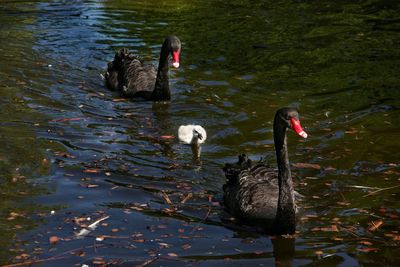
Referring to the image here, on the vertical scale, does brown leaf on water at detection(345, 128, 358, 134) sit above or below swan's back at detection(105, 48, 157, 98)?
below

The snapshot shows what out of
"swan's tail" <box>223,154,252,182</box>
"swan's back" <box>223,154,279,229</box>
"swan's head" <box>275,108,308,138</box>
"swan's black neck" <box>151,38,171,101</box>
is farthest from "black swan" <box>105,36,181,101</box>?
"swan's head" <box>275,108,308,138</box>

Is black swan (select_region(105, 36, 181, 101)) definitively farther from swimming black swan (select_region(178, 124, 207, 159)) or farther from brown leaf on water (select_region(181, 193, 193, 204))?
brown leaf on water (select_region(181, 193, 193, 204))

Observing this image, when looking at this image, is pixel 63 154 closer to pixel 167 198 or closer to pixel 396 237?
pixel 167 198

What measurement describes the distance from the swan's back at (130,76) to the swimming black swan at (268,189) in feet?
14.1

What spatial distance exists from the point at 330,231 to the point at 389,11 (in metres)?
11.1

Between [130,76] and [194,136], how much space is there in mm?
3197

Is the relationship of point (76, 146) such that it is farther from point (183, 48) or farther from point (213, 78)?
point (183, 48)

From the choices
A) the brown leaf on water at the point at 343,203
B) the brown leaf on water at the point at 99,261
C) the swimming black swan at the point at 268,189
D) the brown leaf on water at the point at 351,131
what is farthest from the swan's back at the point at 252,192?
the brown leaf on water at the point at 351,131

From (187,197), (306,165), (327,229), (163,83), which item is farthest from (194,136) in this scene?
(327,229)

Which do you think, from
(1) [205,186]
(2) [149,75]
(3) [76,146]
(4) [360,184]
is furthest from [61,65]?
(4) [360,184]

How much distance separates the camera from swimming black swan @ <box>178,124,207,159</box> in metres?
9.81

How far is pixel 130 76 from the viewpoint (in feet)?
41.7

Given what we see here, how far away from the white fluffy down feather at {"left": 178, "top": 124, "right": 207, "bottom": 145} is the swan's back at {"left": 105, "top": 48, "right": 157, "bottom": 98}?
2.56 m

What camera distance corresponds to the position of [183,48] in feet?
48.8
